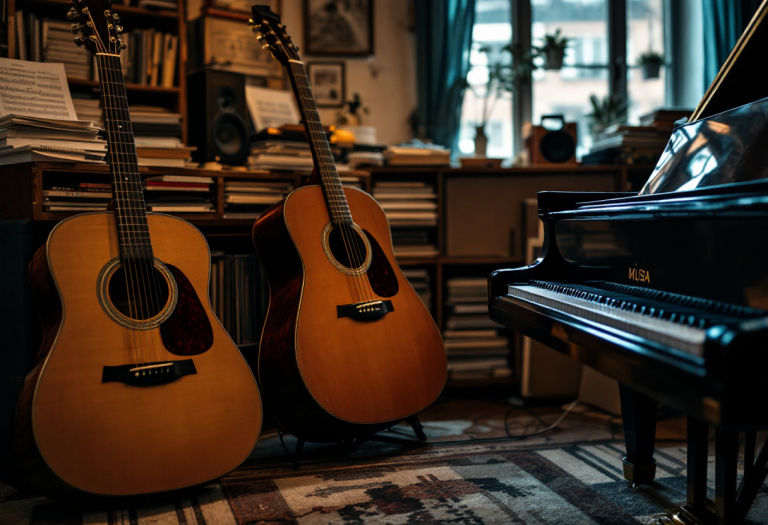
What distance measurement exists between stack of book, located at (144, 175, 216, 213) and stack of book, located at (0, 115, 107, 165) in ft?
0.77

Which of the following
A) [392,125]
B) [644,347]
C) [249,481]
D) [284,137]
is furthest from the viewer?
[392,125]

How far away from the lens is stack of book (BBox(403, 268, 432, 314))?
9.76ft

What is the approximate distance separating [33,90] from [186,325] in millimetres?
947

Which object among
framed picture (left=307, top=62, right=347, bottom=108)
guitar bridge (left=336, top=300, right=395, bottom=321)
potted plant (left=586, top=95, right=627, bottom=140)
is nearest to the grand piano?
guitar bridge (left=336, top=300, right=395, bottom=321)

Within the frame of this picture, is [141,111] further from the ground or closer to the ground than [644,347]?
further from the ground

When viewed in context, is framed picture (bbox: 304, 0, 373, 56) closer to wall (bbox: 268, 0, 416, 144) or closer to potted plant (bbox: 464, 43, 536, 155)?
wall (bbox: 268, 0, 416, 144)

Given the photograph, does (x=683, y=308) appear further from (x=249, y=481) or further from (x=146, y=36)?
(x=146, y=36)

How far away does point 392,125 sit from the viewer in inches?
139

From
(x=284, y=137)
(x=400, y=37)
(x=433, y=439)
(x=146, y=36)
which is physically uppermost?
(x=400, y=37)

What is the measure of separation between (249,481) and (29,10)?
74.4 inches

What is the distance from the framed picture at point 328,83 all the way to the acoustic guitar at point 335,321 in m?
1.11

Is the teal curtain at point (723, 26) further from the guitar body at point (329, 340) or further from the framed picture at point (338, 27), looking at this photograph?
the guitar body at point (329, 340)

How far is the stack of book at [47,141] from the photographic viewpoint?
1963mm

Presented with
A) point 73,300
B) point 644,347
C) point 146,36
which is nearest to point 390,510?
point 644,347
